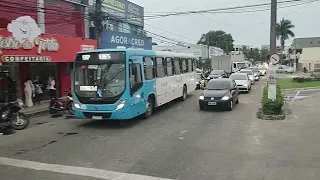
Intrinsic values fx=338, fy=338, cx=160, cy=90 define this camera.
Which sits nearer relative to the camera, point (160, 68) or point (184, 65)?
point (160, 68)

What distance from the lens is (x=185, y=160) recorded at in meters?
7.49

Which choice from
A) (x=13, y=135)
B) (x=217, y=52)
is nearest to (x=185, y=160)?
(x=13, y=135)

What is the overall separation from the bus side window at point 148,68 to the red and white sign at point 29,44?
6047 mm

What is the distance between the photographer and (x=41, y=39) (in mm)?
16922

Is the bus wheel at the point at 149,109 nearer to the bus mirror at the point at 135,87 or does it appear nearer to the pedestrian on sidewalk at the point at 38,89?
the bus mirror at the point at 135,87

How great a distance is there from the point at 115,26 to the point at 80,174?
2651cm

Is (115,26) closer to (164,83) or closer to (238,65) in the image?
(164,83)

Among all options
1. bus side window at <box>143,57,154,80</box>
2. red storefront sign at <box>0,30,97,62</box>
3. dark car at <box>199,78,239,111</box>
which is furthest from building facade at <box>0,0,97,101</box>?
dark car at <box>199,78,239,111</box>

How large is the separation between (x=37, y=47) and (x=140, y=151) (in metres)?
10.7

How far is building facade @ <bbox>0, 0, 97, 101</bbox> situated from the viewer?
51.1 ft

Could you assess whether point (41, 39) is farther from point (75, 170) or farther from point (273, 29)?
point (75, 170)

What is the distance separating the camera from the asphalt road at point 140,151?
661cm

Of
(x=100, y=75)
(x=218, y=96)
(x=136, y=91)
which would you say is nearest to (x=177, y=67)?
(x=218, y=96)

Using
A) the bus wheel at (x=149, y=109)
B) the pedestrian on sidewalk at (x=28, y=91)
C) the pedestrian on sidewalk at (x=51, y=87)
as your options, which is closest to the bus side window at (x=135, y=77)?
the bus wheel at (x=149, y=109)
